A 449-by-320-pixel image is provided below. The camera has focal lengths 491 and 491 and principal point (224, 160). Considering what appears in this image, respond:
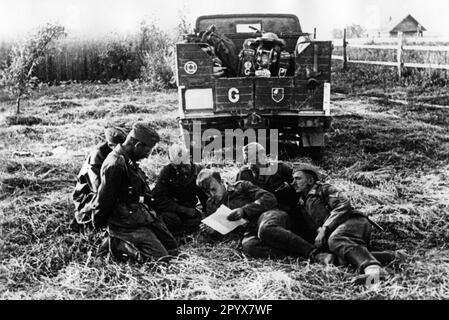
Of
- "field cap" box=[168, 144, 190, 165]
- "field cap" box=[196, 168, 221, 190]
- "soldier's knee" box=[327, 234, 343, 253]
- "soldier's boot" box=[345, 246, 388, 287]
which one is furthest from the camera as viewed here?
"field cap" box=[168, 144, 190, 165]

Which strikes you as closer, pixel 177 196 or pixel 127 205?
pixel 127 205

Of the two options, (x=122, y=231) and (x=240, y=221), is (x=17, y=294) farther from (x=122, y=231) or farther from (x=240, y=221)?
(x=240, y=221)

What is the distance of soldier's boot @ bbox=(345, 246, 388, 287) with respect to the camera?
303 cm

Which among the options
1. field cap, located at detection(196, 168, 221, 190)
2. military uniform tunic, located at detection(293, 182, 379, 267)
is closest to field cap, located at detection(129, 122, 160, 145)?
field cap, located at detection(196, 168, 221, 190)

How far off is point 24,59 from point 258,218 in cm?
690

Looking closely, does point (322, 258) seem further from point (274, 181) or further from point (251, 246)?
point (274, 181)

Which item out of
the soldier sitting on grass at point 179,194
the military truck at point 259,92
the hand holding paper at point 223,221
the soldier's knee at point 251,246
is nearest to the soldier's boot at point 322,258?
the soldier's knee at point 251,246

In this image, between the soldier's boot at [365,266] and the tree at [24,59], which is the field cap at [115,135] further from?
the tree at [24,59]

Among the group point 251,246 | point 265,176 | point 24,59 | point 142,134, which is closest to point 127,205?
point 142,134

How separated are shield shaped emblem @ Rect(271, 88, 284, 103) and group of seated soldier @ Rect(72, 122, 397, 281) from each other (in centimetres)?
154

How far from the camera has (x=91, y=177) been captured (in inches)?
148

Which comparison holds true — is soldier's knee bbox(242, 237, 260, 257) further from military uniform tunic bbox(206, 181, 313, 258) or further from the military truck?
the military truck
